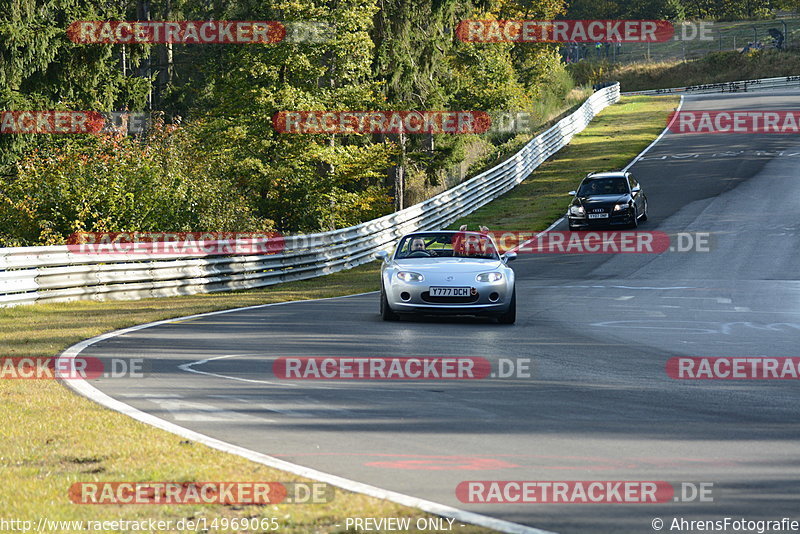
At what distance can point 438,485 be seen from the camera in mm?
5887

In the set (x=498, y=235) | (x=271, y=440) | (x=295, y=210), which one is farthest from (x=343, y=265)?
(x=271, y=440)

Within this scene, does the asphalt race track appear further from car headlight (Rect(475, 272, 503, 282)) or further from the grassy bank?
the grassy bank

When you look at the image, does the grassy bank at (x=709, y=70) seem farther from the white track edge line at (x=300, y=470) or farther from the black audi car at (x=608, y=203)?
the white track edge line at (x=300, y=470)

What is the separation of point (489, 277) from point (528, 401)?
6.37 m

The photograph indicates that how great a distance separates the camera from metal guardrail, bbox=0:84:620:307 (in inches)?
705

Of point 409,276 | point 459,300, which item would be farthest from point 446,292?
point 409,276

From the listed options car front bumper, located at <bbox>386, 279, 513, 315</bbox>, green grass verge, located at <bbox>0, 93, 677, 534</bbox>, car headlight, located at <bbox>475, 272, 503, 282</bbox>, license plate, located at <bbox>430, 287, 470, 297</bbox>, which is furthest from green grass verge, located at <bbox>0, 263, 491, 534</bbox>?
car headlight, located at <bbox>475, 272, 503, 282</bbox>

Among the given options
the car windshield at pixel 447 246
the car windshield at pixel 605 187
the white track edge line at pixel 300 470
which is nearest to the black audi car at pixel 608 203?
the car windshield at pixel 605 187

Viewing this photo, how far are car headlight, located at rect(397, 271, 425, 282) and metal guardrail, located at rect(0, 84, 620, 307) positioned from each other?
6.73 metres

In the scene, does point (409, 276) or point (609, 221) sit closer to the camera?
point (409, 276)

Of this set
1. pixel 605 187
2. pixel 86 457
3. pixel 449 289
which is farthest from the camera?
pixel 605 187

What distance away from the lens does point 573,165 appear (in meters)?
47.5

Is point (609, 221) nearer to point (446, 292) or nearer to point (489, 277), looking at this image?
point (489, 277)

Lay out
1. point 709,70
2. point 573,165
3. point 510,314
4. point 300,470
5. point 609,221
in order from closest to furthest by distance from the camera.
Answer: point 300,470 → point 510,314 → point 609,221 → point 573,165 → point 709,70
